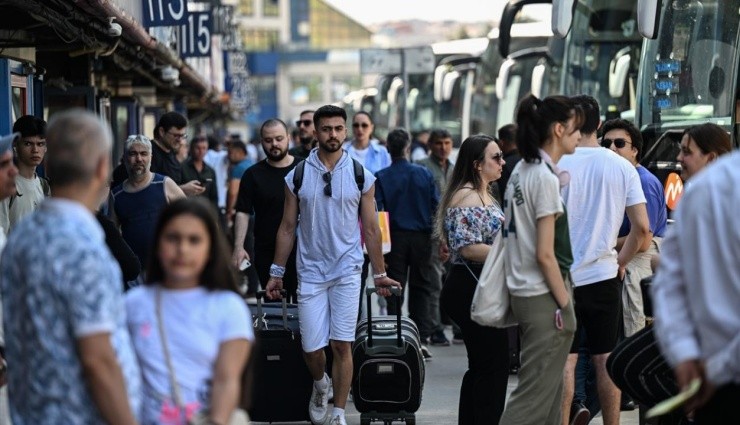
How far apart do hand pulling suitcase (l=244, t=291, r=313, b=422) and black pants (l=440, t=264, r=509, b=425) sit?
1.30 m

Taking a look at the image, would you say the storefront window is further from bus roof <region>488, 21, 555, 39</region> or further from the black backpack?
the black backpack

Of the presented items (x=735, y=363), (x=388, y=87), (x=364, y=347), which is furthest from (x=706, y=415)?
(x=388, y=87)

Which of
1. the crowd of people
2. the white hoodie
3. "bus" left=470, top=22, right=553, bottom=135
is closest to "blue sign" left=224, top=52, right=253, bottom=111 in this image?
"bus" left=470, top=22, right=553, bottom=135

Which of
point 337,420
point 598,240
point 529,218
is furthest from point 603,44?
point 529,218

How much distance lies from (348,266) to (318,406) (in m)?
0.85

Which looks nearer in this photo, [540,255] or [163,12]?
[540,255]

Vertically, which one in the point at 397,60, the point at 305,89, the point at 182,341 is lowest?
the point at 305,89

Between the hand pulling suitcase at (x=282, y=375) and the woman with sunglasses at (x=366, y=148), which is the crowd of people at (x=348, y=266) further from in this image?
the woman with sunglasses at (x=366, y=148)

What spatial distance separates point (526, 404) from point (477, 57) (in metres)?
21.7

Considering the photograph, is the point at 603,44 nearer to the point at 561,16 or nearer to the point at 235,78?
the point at 561,16

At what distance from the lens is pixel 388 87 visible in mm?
40656

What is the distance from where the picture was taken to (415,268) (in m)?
13.5

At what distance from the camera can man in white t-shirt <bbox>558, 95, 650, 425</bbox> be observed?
27.1ft

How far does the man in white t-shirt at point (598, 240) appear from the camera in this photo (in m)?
8.25
